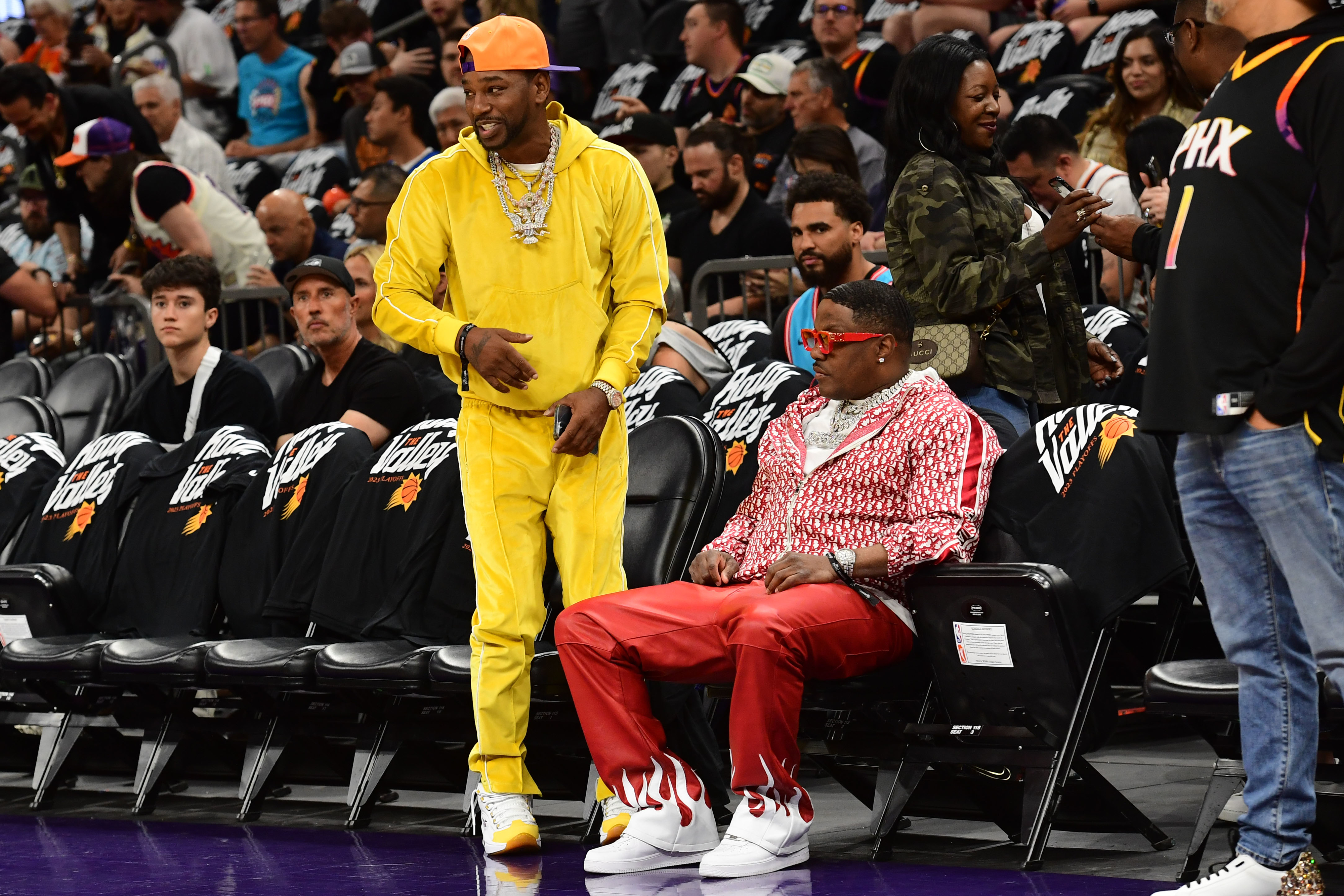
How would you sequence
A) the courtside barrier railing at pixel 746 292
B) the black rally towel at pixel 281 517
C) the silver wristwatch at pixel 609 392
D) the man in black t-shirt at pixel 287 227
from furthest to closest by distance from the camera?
1. the man in black t-shirt at pixel 287 227
2. the courtside barrier railing at pixel 746 292
3. the black rally towel at pixel 281 517
4. the silver wristwatch at pixel 609 392

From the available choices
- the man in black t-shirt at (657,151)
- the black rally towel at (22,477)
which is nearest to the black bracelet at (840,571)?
the black rally towel at (22,477)

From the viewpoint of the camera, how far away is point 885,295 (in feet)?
15.2

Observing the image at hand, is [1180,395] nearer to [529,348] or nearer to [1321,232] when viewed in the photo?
[1321,232]

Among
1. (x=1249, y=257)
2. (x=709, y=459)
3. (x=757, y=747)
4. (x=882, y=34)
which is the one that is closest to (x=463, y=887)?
(x=757, y=747)

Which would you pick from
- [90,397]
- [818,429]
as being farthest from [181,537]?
[818,429]

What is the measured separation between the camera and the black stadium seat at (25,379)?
8.28 meters

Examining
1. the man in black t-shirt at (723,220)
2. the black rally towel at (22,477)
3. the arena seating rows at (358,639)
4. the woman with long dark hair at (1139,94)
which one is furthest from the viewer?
the man in black t-shirt at (723,220)

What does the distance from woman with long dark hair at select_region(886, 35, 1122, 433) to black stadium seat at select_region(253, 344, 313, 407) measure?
339 centimetres

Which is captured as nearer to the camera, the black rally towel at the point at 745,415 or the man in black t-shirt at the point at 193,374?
the black rally towel at the point at 745,415

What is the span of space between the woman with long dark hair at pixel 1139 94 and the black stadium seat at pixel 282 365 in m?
3.38

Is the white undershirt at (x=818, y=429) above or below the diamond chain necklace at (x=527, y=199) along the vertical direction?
below

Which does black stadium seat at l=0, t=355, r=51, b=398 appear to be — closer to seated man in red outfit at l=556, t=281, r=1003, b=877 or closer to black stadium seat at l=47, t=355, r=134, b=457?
black stadium seat at l=47, t=355, r=134, b=457

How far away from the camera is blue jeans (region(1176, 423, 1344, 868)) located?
3283mm

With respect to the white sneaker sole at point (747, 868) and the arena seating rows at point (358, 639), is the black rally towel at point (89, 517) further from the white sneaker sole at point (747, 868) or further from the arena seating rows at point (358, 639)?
the white sneaker sole at point (747, 868)
